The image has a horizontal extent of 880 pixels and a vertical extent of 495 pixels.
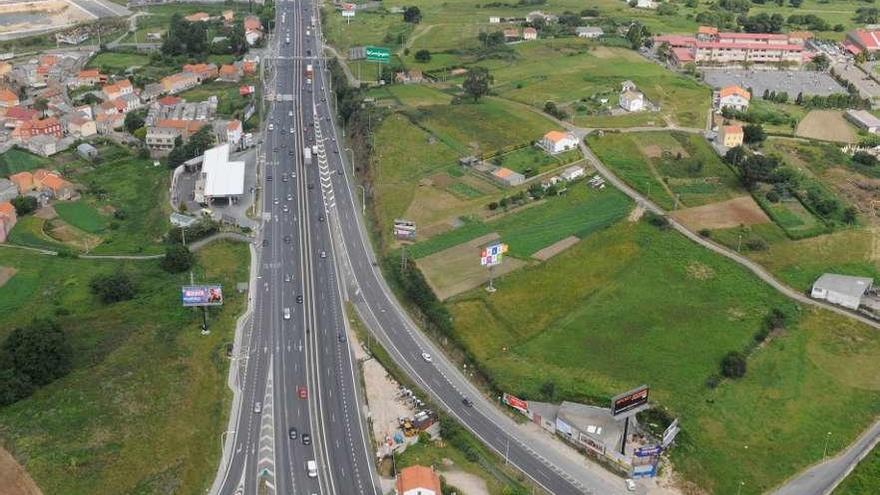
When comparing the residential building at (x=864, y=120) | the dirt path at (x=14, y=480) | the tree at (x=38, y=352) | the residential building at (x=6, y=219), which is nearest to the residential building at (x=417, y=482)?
the dirt path at (x=14, y=480)

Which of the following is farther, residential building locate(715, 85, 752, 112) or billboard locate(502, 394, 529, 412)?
residential building locate(715, 85, 752, 112)

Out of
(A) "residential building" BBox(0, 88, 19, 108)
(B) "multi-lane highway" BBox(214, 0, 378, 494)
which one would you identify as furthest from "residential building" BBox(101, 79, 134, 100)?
(B) "multi-lane highway" BBox(214, 0, 378, 494)

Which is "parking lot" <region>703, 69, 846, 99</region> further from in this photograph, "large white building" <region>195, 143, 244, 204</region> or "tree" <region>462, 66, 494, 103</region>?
"large white building" <region>195, 143, 244, 204</region>

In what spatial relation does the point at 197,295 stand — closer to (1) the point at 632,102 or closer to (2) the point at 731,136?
(2) the point at 731,136

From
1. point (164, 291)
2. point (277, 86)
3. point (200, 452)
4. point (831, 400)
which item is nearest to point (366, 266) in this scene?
point (164, 291)

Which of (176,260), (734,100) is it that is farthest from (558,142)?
(176,260)

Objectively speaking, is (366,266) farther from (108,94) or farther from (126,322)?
(108,94)
